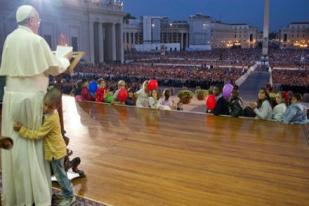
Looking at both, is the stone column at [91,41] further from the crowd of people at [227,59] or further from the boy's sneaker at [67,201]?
the boy's sneaker at [67,201]

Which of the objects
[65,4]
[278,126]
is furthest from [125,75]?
[278,126]

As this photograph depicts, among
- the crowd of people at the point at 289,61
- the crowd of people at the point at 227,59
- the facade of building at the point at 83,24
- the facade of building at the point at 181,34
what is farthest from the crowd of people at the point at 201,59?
the facade of building at the point at 181,34

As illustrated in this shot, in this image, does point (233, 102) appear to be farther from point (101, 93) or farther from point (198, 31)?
point (198, 31)

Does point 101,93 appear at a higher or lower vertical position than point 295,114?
higher

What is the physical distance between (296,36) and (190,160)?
452 ft

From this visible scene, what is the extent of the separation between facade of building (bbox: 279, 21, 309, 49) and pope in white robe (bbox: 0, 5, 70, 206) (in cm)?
13212

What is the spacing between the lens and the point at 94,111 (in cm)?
Answer: 827

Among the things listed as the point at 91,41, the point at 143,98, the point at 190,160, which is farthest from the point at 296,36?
the point at 190,160

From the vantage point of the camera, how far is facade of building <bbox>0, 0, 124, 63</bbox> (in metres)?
28.5

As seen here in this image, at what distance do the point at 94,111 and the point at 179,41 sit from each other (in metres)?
96.5

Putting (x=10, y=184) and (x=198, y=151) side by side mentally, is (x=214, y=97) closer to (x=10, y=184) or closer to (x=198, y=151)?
(x=198, y=151)

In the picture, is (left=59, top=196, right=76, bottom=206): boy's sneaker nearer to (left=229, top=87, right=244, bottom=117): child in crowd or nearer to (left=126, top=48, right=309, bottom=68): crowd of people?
(left=229, top=87, right=244, bottom=117): child in crowd

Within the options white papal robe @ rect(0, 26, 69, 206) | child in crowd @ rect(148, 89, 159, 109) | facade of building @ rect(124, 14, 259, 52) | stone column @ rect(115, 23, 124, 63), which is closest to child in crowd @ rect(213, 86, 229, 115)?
child in crowd @ rect(148, 89, 159, 109)

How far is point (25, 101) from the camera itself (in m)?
2.91
